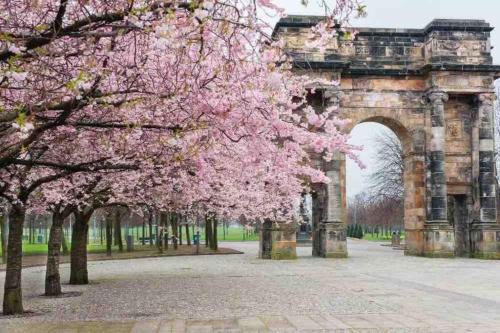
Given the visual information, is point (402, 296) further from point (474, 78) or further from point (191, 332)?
point (474, 78)

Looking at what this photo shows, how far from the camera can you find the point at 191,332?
10.3 m

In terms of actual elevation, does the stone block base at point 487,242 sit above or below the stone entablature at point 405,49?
below

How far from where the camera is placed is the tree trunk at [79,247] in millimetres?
19656

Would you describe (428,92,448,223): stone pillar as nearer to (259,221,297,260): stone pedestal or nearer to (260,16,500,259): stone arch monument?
(260,16,500,259): stone arch monument

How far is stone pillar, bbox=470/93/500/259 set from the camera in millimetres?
33688

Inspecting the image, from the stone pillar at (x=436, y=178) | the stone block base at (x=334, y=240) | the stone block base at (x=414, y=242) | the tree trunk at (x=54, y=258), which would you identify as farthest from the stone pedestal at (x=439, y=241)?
the tree trunk at (x=54, y=258)

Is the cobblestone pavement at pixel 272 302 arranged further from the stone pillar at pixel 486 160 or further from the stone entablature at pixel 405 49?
the stone entablature at pixel 405 49

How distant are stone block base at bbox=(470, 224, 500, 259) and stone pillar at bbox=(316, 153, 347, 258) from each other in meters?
7.01

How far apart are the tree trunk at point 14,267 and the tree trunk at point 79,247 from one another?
5622 millimetres

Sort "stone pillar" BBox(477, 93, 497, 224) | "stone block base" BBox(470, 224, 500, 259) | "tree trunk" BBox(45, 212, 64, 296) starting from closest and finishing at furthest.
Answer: "tree trunk" BBox(45, 212, 64, 296) → "stone block base" BBox(470, 224, 500, 259) → "stone pillar" BBox(477, 93, 497, 224)

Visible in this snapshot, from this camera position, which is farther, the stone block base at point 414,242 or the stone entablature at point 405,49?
the stone block base at point 414,242

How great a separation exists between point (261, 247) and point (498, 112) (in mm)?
26997

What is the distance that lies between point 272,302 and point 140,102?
23.7 ft

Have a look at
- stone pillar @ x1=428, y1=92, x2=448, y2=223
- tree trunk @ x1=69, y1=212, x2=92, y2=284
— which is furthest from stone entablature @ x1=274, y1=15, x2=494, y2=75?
tree trunk @ x1=69, y1=212, x2=92, y2=284
